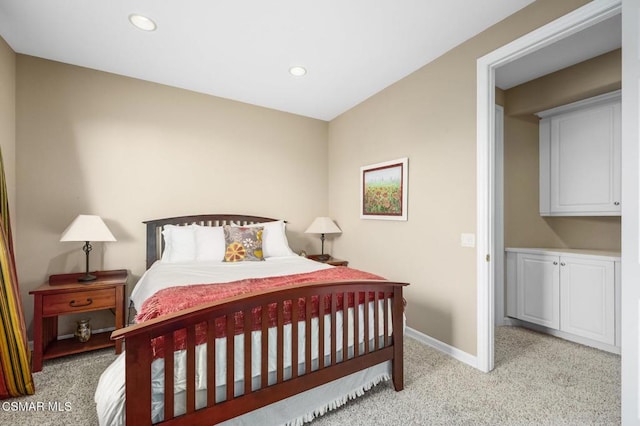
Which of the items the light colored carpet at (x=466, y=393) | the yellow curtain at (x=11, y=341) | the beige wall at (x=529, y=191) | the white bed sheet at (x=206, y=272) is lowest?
the light colored carpet at (x=466, y=393)

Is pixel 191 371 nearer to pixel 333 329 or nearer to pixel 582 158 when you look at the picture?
pixel 333 329

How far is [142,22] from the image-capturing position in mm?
2156

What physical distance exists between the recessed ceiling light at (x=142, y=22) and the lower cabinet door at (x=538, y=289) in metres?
4.06

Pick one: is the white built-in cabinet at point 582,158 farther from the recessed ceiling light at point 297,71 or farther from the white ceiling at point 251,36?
the recessed ceiling light at point 297,71

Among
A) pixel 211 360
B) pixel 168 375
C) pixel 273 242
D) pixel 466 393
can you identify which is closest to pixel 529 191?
pixel 466 393

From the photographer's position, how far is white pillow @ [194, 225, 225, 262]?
2.85 meters

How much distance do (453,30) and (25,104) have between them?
3737mm

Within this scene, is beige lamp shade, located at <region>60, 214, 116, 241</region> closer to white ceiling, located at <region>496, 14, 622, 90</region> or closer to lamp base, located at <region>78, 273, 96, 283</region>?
lamp base, located at <region>78, 273, 96, 283</region>

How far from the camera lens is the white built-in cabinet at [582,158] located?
274cm

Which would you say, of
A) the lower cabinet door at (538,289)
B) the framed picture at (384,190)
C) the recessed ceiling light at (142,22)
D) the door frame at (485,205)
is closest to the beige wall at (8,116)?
the recessed ceiling light at (142,22)

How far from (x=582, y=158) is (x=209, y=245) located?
12.7 feet

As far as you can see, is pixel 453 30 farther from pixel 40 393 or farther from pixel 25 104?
pixel 40 393

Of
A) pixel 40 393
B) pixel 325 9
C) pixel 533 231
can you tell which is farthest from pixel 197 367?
pixel 533 231

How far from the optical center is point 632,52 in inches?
57.7
